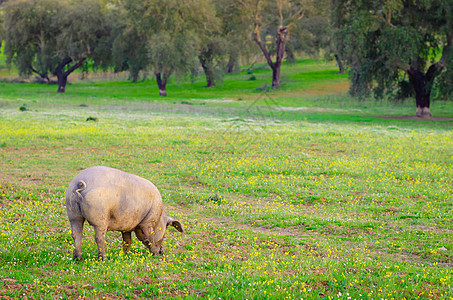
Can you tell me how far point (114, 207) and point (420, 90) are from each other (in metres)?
39.7

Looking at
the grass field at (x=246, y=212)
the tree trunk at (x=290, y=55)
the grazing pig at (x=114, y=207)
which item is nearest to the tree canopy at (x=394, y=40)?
the grass field at (x=246, y=212)

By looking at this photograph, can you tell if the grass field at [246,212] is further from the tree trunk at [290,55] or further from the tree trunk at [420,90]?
the tree trunk at [290,55]

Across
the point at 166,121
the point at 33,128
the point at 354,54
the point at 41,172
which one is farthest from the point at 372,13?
the point at 41,172

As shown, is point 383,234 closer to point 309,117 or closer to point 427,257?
point 427,257

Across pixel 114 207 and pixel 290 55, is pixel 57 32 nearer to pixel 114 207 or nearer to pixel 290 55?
pixel 290 55

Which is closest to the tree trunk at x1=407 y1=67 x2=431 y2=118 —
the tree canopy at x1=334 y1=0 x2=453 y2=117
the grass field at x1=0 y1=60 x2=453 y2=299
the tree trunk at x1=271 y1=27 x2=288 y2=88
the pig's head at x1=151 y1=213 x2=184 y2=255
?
the tree canopy at x1=334 y1=0 x2=453 y2=117

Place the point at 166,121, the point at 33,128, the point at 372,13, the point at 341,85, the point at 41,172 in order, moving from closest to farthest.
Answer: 1. the point at 41,172
2. the point at 33,128
3. the point at 166,121
4. the point at 372,13
5. the point at 341,85

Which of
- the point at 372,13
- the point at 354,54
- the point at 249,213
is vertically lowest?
the point at 249,213

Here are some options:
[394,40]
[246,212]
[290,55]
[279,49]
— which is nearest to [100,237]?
[246,212]

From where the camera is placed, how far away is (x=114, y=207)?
24.8ft

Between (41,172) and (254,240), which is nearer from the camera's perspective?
(254,240)

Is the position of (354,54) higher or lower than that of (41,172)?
higher

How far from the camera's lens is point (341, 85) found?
75.7 m

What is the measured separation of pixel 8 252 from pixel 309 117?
37.7 metres
